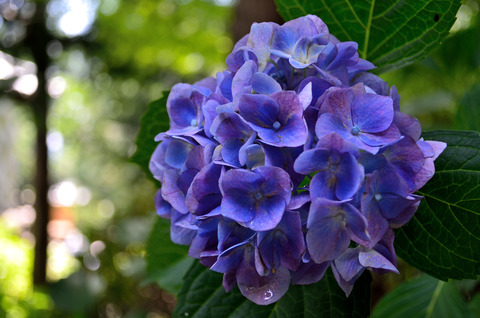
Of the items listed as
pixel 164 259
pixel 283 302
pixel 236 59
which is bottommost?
pixel 164 259

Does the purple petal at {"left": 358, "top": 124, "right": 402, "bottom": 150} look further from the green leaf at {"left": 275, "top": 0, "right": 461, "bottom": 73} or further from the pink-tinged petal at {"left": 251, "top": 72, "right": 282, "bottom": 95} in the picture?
the green leaf at {"left": 275, "top": 0, "right": 461, "bottom": 73}

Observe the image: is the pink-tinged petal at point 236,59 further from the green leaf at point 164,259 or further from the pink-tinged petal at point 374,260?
the green leaf at point 164,259

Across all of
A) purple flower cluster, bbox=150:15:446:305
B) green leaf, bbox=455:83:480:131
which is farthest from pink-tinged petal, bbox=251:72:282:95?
green leaf, bbox=455:83:480:131

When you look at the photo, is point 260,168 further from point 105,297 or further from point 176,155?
point 105,297

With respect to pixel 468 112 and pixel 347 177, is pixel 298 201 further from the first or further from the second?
pixel 468 112

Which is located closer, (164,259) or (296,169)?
(296,169)

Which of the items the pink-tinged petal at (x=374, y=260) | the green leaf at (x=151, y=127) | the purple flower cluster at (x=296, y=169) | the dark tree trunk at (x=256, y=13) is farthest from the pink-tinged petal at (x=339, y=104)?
the dark tree trunk at (x=256, y=13)

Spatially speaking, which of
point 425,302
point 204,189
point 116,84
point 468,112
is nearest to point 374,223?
point 204,189
